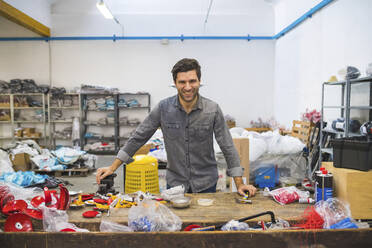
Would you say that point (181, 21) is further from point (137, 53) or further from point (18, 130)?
point (18, 130)

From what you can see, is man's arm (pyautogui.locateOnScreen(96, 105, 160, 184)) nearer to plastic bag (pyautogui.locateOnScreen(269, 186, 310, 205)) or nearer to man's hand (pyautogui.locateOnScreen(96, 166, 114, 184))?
man's hand (pyautogui.locateOnScreen(96, 166, 114, 184))

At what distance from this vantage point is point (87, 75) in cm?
809

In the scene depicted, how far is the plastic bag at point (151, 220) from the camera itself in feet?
4.01

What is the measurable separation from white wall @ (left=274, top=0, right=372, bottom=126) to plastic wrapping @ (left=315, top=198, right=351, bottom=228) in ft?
10.3

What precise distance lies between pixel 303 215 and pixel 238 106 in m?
6.94

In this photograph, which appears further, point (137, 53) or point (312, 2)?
point (137, 53)

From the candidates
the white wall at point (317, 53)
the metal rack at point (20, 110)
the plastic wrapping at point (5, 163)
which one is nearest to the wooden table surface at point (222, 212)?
the white wall at point (317, 53)

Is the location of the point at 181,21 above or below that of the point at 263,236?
above

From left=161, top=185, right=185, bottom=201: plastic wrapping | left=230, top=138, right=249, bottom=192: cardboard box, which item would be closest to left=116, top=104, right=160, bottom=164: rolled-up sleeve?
left=161, top=185, right=185, bottom=201: plastic wrapping

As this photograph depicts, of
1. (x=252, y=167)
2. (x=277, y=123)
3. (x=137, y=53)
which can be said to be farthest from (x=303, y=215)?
(x=137, y=53)

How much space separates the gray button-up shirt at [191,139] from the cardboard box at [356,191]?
0.69 meters

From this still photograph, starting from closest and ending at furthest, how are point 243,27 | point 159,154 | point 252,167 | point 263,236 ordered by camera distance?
point 263,236 → point 159,154 → point 252,167 → point 243,27

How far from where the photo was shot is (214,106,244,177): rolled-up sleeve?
1.80 m

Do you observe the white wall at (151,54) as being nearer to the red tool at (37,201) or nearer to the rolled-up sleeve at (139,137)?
the rolled-up sleeve at (139,137)
